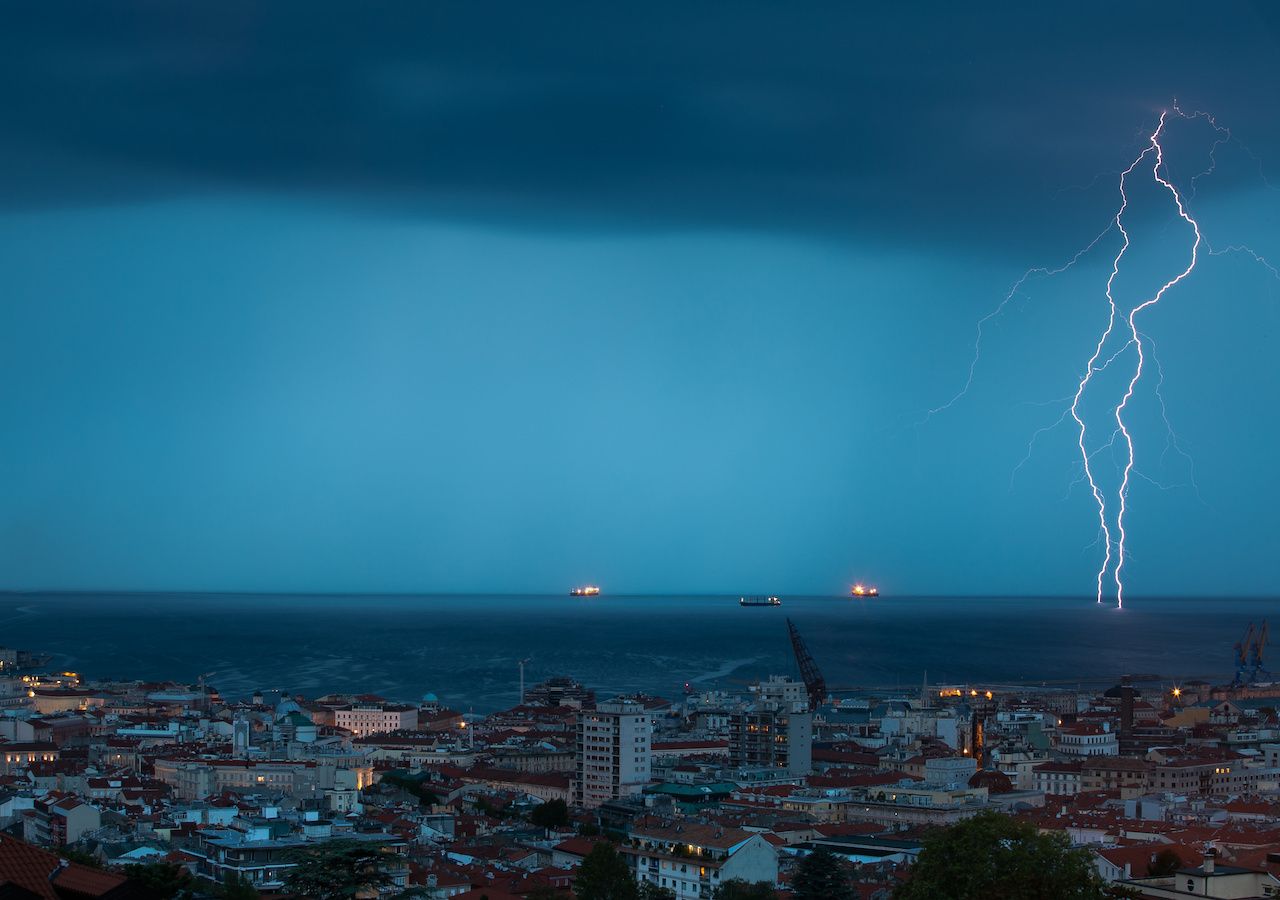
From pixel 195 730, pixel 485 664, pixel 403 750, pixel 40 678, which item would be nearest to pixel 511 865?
pixel 403 750

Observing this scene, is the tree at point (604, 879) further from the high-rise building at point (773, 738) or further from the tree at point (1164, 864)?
the high-rise building at point (773, 738)

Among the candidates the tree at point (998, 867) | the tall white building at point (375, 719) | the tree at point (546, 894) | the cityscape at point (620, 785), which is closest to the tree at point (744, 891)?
the cityscape at point (620, 785)

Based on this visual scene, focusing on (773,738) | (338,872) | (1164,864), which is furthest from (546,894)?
(773,738)

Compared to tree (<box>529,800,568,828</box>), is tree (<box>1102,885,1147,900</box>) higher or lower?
higher

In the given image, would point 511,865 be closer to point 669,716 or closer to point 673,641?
point 669,716

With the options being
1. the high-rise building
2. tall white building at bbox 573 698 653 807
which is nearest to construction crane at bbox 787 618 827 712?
the high-rise building

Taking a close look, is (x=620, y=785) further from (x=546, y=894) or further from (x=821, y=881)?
(x=821, y=881)

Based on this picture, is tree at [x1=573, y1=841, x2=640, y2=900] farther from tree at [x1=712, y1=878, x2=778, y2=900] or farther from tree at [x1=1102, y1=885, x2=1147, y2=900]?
tree at [x1=1102, y1=885, x2=1147, y2=900]
